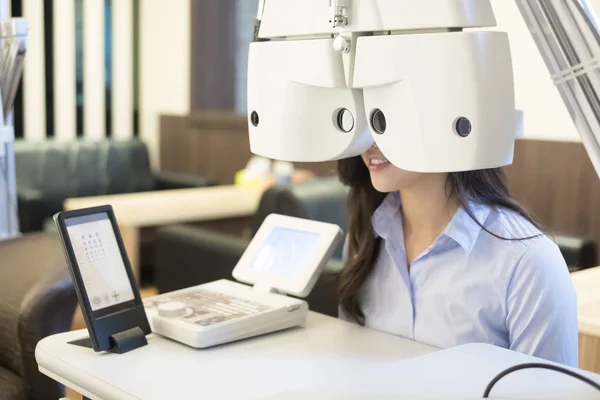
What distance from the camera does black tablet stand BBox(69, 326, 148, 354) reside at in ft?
4.11

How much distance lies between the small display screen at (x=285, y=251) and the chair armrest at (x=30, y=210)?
10.8 feet

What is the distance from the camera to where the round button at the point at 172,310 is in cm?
133

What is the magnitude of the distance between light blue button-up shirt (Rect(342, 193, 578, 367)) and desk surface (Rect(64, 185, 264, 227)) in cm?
238

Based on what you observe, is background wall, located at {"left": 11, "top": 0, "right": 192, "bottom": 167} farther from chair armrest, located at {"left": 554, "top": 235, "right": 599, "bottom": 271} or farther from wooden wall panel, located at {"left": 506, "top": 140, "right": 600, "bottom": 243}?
chair armrest, located at {"left": 554, "top": 235, "right": 599, "bottom": 271}

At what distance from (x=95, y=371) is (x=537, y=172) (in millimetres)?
2580

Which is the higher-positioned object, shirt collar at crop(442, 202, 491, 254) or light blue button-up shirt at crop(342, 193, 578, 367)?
shirt collar at crop(442, 202, 491, 254)

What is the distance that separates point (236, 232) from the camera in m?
4.32

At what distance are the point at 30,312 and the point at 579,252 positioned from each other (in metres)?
2.07

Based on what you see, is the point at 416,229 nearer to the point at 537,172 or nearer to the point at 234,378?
the point at 234,378

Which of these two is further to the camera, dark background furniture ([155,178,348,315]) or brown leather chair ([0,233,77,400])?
dark background furniture ([155,178,348,315])

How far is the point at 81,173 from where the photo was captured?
5.25m

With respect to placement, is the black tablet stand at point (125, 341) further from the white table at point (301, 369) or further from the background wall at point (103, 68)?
the background wall at point (103, 68)

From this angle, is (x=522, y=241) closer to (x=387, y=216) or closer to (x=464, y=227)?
(x=464, y=227)

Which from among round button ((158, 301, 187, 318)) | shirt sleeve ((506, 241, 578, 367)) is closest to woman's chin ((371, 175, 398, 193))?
shirt sleeve ((506, 241, 578, 367))
